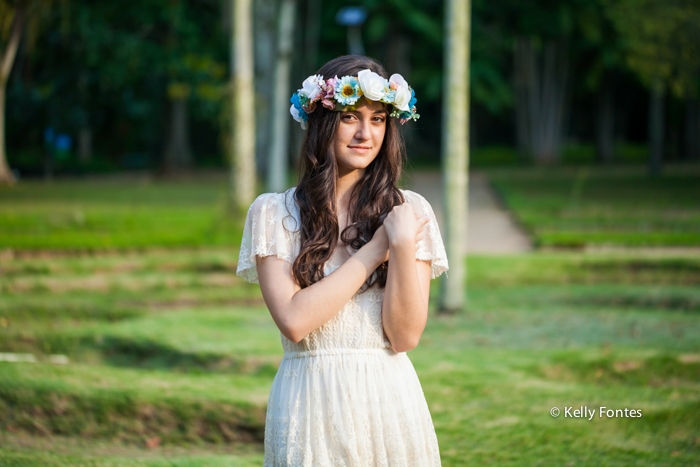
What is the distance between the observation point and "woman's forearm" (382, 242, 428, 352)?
2.06m

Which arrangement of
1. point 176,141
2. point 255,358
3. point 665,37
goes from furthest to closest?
point 176,141
point 665,37
point 255,358

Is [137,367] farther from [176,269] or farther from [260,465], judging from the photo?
[176,269]

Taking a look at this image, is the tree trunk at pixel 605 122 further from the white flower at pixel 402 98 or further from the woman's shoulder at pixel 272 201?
the woman's shoulder at pixel 272 201

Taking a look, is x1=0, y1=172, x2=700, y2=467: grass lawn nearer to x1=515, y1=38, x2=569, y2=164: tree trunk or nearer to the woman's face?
the woman's face

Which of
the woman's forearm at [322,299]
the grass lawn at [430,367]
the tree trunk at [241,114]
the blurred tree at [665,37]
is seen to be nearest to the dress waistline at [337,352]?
the woman's forearm at [322,299]

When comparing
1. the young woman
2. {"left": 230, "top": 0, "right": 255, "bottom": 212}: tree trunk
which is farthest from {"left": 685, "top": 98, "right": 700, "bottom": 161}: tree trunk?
the young woman

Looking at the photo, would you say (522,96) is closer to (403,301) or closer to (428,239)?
(428,239)

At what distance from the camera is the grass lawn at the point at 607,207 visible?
38.0ft

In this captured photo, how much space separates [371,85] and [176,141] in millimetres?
31880

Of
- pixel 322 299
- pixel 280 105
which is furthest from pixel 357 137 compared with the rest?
pixel 280 105

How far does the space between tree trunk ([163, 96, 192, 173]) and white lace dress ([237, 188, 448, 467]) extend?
2578 cm

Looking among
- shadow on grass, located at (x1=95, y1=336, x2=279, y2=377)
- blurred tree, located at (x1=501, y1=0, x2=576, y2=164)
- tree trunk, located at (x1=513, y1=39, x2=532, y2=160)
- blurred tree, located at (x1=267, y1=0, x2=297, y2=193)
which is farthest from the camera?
tree trunk, located at (x1=513, y1=39, x2=532, y2=160)

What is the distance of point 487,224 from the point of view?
48.6 ft

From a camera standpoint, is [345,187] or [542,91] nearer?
[345,187]
